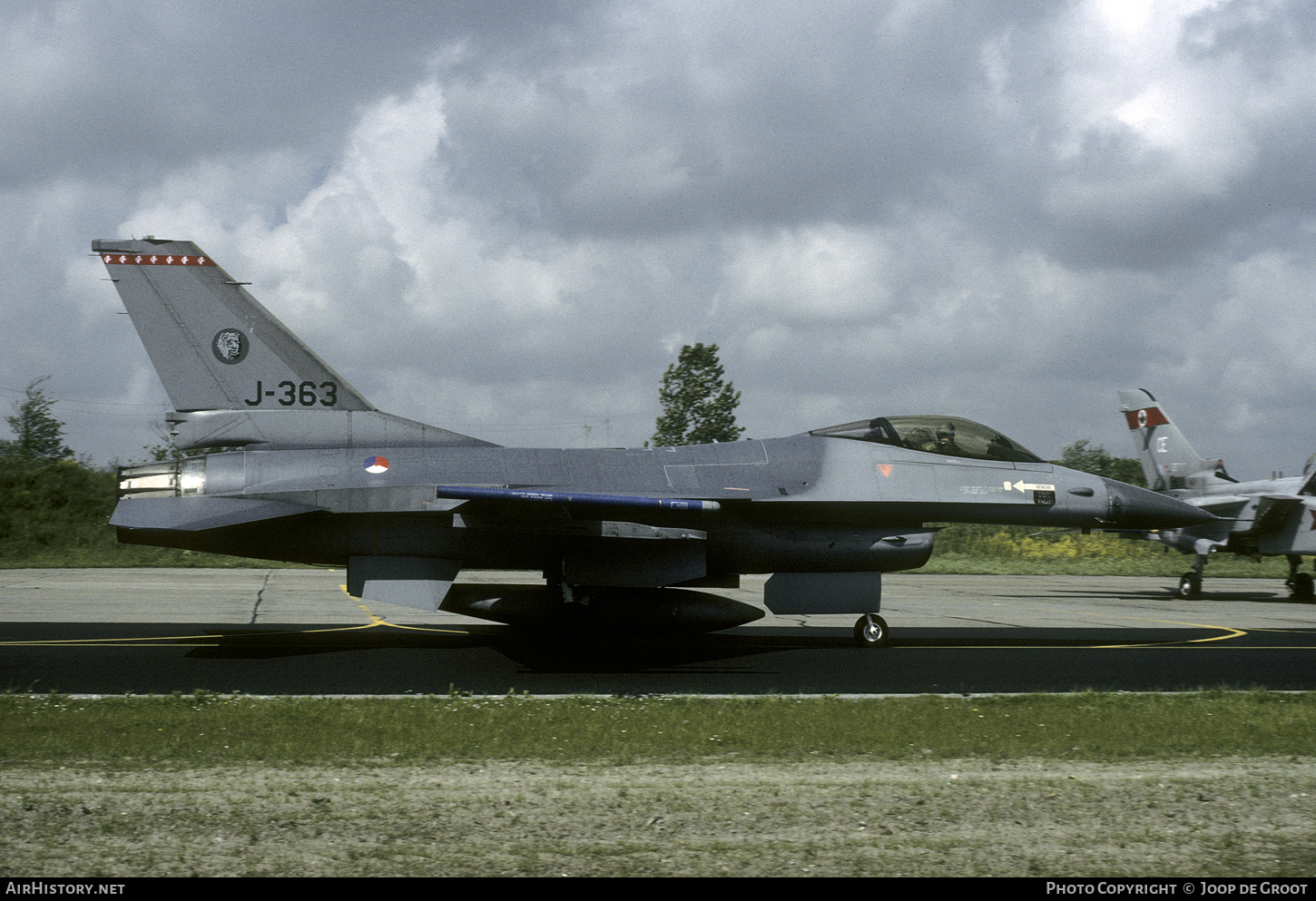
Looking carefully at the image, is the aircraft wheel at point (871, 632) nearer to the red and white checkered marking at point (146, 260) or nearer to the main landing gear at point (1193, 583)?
the red and white checkered marking at point (146, 260)

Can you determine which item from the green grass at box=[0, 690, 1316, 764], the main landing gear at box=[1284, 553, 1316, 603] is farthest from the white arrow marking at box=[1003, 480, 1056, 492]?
the main landing gear at box=[1284, 553, 1316, 603]

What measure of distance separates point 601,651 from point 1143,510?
7718mm

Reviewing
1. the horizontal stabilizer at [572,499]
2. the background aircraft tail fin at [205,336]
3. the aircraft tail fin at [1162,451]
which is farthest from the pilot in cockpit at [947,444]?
the aircraft tail fin at [1162,451]

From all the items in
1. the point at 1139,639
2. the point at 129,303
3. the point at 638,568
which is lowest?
the point at 1139,639

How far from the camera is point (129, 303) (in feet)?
39.9

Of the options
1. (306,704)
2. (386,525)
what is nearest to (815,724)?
(306,704)

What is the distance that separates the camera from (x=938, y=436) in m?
13.1

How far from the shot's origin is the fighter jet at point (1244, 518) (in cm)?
2317

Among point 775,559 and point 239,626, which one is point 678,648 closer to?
point 775,559

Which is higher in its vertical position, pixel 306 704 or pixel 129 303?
pixel 129 303

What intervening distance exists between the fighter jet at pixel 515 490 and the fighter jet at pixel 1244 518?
38.6ft

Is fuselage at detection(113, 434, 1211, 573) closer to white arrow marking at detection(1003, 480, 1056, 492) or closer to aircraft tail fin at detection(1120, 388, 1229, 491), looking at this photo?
white arrow marking at detection(1003, 480, 1056, 492)

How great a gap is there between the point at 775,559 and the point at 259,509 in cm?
644

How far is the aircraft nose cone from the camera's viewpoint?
13.4 m
